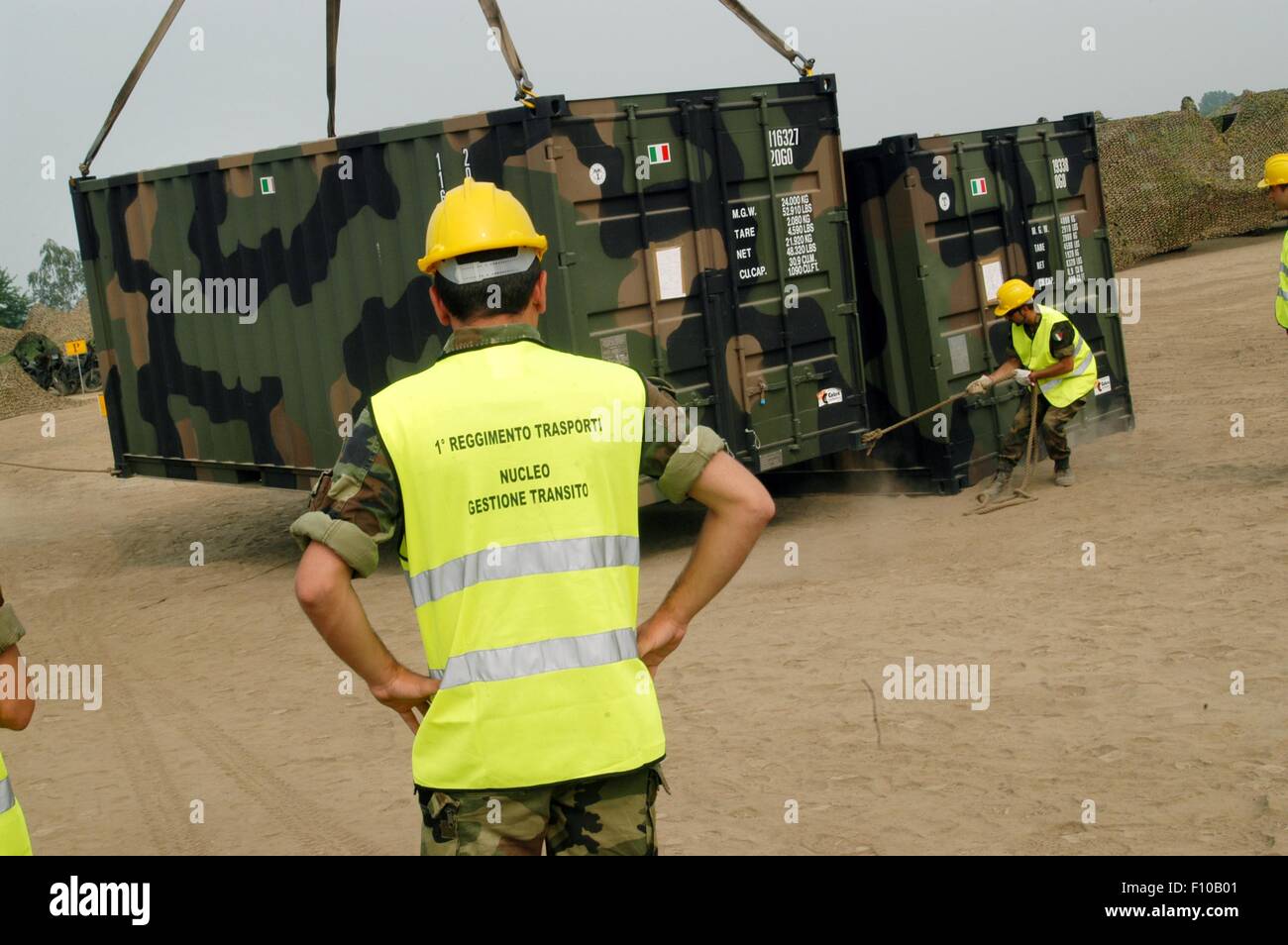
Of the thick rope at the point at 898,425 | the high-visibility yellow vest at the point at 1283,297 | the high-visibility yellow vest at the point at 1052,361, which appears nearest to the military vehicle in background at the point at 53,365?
the thick rope at the point at 898,425

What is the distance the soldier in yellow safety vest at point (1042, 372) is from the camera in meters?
10.7

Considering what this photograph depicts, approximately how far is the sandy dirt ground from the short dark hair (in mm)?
2768

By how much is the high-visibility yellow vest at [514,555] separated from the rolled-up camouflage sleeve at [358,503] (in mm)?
32

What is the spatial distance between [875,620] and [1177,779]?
9.10 feet

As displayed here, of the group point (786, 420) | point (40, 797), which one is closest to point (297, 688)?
point (40, 797)

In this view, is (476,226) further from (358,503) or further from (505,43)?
(505,43)

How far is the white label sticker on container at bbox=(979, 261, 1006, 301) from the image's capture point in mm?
11273

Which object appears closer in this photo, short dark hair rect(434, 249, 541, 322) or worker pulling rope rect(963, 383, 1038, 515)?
short dark hair rect(434, 249, 541, 322)

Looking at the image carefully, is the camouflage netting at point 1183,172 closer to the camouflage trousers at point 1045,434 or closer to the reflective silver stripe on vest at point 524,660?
the camouflage trousers at point 1045,434

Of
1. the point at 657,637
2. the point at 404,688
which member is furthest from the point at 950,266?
the point at 404,688

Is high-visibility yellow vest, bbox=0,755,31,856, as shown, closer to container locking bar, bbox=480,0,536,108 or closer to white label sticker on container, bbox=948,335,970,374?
container locking bar, bbox=480,0,536,108

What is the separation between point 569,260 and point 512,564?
255 inches

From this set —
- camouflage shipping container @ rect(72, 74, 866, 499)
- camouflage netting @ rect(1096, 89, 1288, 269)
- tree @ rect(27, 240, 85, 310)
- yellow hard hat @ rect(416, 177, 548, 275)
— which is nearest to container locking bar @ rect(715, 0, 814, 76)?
camouflage shipping container @ rect(72, 74, 866, 499)

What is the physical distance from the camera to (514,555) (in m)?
2.67
